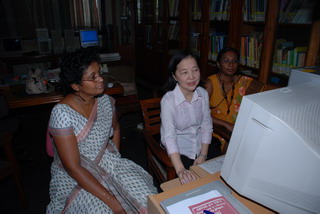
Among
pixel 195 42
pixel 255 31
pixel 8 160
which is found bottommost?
pixel 8 160

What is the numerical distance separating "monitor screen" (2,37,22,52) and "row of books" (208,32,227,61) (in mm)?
3312

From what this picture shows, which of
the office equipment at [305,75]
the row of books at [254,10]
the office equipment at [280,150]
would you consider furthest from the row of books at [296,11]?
the office equipment at [280,150]

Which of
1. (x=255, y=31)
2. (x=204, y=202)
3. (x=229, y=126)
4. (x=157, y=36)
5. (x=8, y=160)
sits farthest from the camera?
(x=157, y=36)

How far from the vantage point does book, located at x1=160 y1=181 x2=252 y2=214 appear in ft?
2.56

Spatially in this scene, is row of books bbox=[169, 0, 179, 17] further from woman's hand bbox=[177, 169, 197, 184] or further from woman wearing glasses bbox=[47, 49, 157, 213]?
woman's hand bbox=[177, 169, 197, 184]

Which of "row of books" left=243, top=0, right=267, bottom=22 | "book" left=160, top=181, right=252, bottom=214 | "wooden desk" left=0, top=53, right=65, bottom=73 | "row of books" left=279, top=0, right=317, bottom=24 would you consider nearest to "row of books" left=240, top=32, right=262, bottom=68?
"row of books" left=243, top=0, right=267, bottom=22

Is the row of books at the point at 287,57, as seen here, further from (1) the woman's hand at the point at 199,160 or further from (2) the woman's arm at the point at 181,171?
(2) the woman's arm at the point at 181,171

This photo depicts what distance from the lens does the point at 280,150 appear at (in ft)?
2.07

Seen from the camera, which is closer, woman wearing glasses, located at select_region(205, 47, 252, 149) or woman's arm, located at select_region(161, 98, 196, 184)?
woman's arm, located at select_region(161, 98, 196, 184)

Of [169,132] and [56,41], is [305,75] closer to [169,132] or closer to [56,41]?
[169,132]

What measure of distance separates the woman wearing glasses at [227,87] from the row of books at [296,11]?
1.71 ft

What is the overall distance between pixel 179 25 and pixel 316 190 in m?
3.10

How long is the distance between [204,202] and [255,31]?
7.19ft

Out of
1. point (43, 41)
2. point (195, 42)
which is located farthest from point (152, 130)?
point (43, 41)
